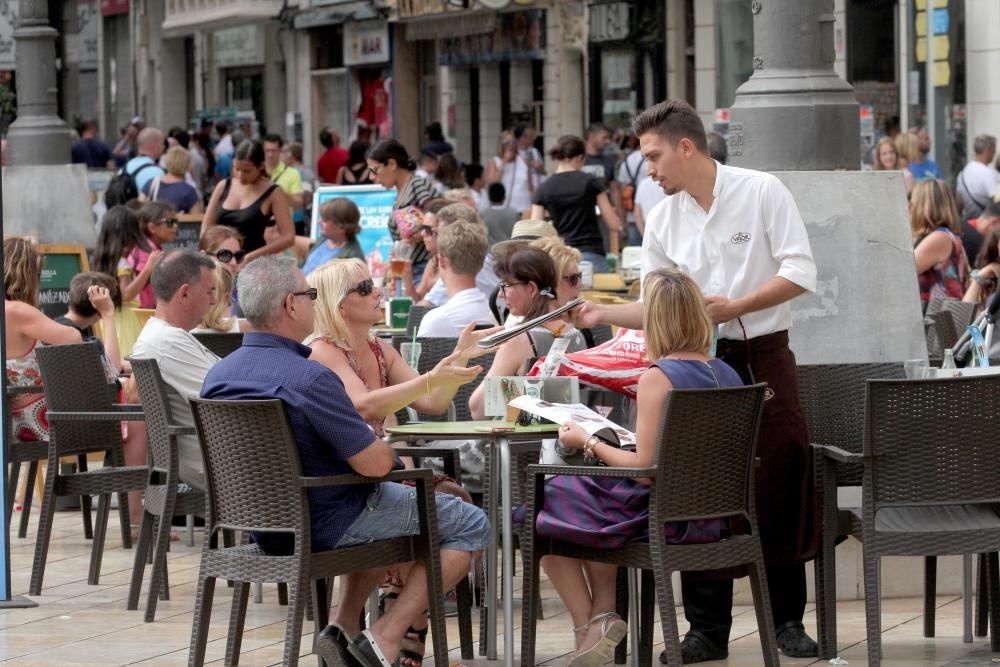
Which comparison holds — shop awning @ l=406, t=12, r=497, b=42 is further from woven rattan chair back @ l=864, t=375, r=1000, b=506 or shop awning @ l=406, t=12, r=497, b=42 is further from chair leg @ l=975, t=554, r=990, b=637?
woven rattan chair back @ l=864, t=375, r=1000, b=506

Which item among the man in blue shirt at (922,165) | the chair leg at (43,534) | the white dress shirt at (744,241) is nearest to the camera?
the white dress shirt at (744,241)

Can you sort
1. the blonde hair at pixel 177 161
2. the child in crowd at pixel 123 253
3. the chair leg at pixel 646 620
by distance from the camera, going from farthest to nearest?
the blonde hair at pixel 177 161
the child in crowd at pixel 123 253
the chair leg at pixel 646 620

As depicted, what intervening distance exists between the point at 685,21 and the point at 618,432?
20.2m

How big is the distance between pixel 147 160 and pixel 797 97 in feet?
36.0

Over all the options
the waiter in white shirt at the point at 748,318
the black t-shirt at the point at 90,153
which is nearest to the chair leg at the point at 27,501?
the waiter in white shirt at the point at 748,318

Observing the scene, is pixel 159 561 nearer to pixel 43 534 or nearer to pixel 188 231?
pixel 43 534

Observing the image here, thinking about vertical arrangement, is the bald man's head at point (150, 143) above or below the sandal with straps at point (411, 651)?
above

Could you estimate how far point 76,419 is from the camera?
8039 mm

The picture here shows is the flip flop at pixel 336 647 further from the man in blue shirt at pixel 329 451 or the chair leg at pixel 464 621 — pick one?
the chair leg at pixel 464 621

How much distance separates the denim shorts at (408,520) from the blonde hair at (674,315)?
83cm

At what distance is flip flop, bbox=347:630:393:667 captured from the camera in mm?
5969

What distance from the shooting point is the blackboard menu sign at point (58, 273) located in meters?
13.3

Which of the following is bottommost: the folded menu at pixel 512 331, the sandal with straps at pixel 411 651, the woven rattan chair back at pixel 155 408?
the sandal with straps at pixel 411 651

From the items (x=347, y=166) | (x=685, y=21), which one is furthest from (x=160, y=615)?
(x=685, y=21)
